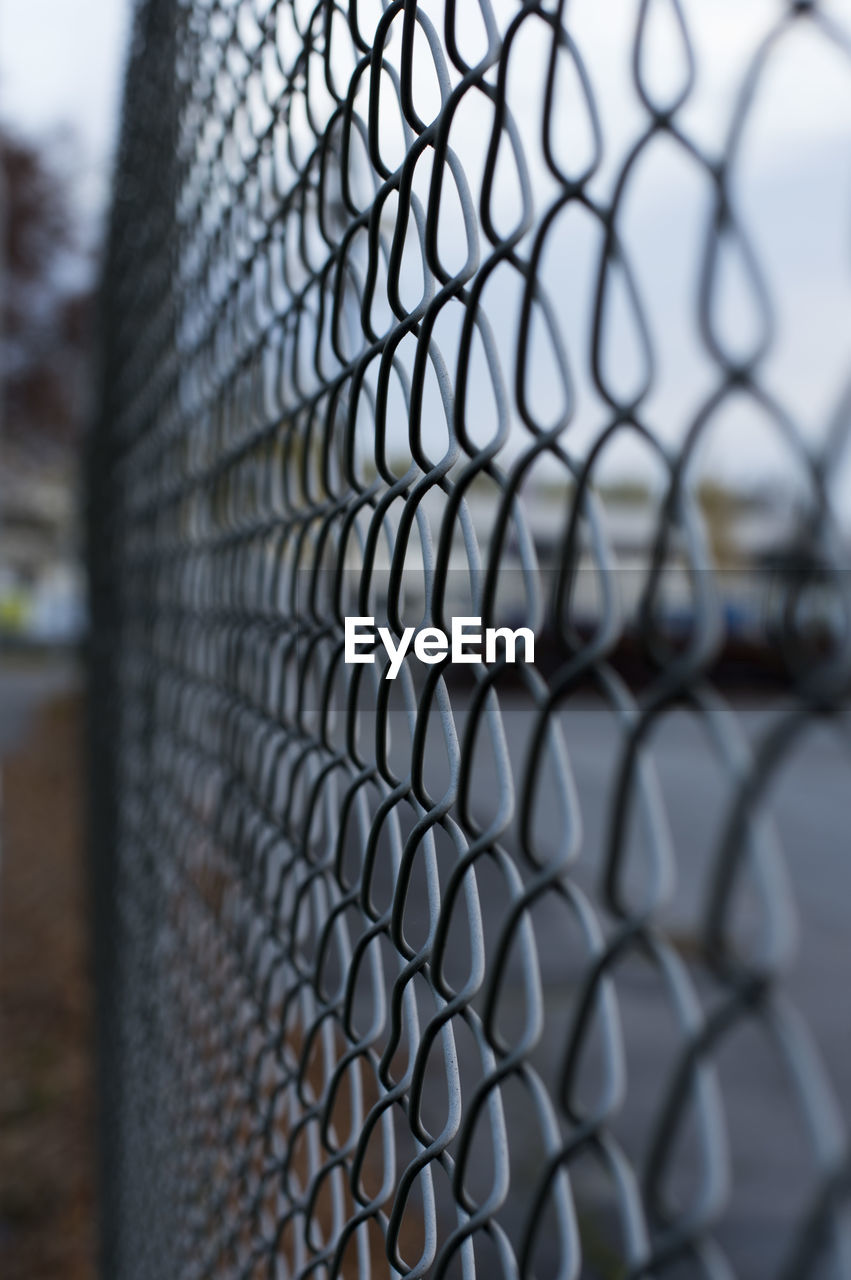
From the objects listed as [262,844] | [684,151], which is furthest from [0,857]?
[684,151]

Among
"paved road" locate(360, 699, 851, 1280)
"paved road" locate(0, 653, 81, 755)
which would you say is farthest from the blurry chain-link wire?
"paved road" locate(0, 653, 81, 755)

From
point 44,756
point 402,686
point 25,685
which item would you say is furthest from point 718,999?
point 25,685

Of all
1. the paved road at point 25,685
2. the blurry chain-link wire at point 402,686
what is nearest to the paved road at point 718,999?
the blurry chain-link wire at point 402,686

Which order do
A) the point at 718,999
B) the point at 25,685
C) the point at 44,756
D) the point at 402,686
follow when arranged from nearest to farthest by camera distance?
the point at 402,686 < the point at 718,999 < the point at 44,756 < the point at 25,685

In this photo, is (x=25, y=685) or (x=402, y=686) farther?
(x=25, y=685)

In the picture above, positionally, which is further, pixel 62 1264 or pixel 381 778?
pixel 62 1264

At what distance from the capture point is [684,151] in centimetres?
52

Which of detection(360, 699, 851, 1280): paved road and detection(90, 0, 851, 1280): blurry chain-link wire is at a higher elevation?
detection(90, 0, 851, 1280): blurry chain-link wire

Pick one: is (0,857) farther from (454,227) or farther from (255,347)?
(454,227)

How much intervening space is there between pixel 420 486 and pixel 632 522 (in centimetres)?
31

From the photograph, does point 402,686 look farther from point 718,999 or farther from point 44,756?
point 44,756

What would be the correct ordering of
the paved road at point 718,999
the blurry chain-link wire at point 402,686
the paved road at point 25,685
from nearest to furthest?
1. the blurry chain-link wire at point 402,686
2. the paved road at point 718,999
3. the paved road at point 25,685

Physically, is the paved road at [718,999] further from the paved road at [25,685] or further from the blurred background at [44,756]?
the paved road at [25,685]

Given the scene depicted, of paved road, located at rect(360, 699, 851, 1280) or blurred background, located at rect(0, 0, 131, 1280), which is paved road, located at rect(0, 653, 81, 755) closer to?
blurred background, located at rect(0, 0, 131, 1280)
